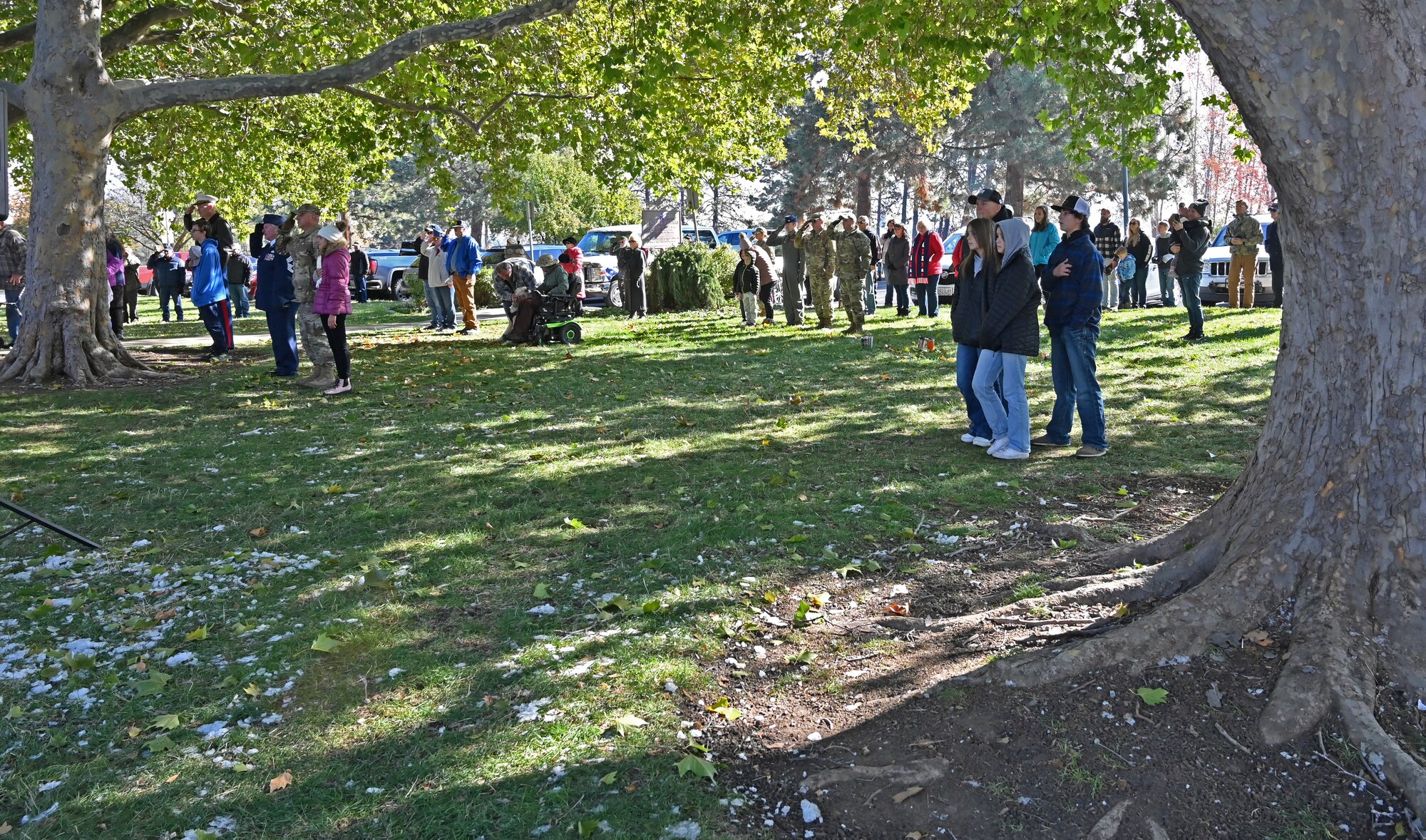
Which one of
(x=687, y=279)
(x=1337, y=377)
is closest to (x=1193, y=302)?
(x=687, y=279)

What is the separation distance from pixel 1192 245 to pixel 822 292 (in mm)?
5708

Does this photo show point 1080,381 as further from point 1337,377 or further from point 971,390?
point 1337,377

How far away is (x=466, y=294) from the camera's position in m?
19.3

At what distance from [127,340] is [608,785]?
62.1 ft

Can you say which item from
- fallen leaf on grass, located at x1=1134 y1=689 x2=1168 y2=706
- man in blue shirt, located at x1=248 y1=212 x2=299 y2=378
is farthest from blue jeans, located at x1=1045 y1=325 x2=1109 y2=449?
man in blue shirt, located at x1=248 y1=212 x2=299 y2=378

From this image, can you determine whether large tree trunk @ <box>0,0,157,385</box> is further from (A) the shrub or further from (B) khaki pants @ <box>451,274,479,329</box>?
(A) the shrub

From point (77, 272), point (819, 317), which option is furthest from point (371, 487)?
point (819, 317)

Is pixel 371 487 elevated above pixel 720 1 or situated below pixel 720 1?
below

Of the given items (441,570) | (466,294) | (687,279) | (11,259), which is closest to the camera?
(441,570)

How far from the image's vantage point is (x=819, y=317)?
61.3ft

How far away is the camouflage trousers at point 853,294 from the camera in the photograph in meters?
17.0

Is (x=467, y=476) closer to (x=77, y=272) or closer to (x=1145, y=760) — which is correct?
(x=1145, y=760)

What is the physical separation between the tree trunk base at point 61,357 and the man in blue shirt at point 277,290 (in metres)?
1.73

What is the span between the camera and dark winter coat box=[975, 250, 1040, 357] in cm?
784
